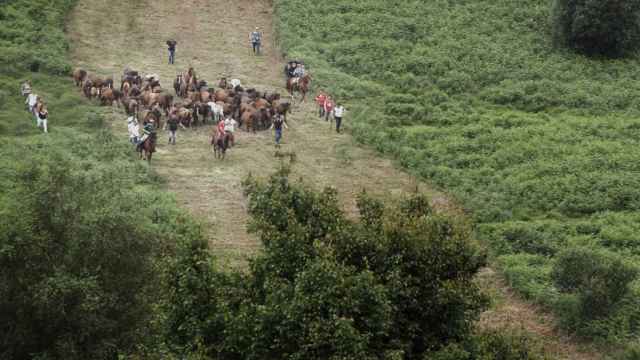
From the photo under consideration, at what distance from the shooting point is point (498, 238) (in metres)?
29.6

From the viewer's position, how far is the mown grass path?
29266 mm

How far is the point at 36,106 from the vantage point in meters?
34.8

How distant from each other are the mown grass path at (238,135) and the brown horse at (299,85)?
956 mm

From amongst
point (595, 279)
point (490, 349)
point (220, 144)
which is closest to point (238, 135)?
point (220, 144)

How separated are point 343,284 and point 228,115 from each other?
67.8 feet

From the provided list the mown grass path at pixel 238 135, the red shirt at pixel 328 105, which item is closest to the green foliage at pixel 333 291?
the mown grass path at pixel 238 135

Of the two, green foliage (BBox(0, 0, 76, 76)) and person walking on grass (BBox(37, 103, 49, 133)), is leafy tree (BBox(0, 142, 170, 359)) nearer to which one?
person walking on grass (BBox(37, 103, 49, 133))

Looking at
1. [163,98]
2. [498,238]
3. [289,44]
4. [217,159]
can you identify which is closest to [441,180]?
[498,238]

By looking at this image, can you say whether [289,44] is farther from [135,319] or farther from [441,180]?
[135,319]

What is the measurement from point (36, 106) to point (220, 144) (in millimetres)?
7318

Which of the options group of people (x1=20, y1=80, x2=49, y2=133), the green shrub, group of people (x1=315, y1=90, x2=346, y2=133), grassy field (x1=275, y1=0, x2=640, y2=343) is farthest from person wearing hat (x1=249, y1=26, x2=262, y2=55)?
the green shrub

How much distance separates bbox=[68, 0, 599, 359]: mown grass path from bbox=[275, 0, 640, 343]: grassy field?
1059 mm

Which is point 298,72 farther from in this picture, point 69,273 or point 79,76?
point 69,273

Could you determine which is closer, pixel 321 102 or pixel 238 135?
pixel 238 135
